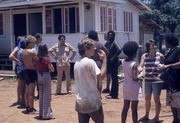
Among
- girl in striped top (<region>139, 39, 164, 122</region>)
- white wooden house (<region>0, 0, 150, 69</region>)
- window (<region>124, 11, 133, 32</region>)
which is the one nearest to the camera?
girl in striped top (<region>139, 39, 164, 122</region>)

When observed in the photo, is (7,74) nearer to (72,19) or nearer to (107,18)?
(72,19)

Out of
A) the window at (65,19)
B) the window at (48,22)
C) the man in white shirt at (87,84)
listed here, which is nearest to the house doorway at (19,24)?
the window at (48,22)

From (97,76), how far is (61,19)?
13080mm

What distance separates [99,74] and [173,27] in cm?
3140

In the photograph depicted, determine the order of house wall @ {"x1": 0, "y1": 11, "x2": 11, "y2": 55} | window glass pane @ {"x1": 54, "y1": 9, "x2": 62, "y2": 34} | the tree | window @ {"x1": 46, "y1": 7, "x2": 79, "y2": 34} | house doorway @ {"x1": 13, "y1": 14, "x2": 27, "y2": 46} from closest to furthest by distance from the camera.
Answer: window @ {"x1": 46, "y1": 7, "x2": 79, "y2": 34}
window glass pane @ {"x1": 54, "y1": 9, "x2": 62, "y2": 34}
house doorway @ {"x1": 13, "y1": 14, "x2": 27, "y2": 46}
house wall @ {"x1": 0, "y1": 11, "x2": 11, "y2": 55}
the tree

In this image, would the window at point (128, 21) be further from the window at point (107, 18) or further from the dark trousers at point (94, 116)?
the dark trousers at point (94, 116)

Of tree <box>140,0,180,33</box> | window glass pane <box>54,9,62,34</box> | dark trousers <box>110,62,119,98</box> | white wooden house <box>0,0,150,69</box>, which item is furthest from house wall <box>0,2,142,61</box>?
tree <box>140,0,180,33</box>

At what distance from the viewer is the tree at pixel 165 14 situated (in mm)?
33125

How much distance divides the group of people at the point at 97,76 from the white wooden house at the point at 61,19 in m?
6.20

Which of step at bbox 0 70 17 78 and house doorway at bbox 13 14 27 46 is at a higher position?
house doorway at bbox 13 14 27 46

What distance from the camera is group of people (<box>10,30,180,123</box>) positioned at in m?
4.84

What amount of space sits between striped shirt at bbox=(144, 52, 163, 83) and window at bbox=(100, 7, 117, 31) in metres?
10.4

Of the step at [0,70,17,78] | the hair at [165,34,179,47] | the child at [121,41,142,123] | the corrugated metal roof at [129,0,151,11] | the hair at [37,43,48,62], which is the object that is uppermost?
the corrugated metal roof at [129,0,151,11]

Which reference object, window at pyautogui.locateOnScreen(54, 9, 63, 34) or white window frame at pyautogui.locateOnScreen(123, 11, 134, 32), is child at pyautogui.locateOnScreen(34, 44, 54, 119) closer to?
window at pyautogui.locateOnScreen(54, 9, 63, 34)
